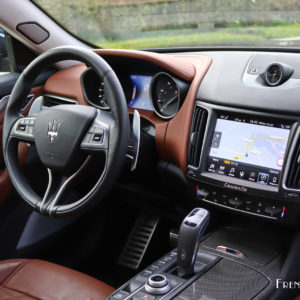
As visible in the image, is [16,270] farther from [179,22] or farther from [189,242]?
[179,22]

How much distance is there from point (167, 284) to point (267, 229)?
0.56 m

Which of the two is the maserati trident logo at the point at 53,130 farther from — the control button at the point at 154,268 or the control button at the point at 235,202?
the control button at the point at 235,202

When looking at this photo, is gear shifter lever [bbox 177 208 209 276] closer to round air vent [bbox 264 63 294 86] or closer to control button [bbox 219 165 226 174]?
control button [bbox 219 165 226 174]

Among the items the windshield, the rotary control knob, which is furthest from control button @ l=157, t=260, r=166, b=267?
the windshield

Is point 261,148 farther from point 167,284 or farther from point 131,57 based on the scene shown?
point 131,57

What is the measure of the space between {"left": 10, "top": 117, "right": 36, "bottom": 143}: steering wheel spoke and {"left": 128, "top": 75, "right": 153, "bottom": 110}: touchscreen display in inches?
22.1

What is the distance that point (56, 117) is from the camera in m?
1.43

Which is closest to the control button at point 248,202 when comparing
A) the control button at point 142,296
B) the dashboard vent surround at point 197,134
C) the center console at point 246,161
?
the center console at point 246,161

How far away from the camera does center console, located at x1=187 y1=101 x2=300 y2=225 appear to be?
1.48 meters

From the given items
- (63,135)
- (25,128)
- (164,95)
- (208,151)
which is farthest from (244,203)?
(25,128)

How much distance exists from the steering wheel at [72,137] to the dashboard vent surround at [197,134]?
14.9 inches

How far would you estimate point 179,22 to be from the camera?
2.27 meters

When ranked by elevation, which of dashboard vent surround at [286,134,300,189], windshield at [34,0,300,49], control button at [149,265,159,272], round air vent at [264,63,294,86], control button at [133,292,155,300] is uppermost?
windshield at [34,0,300,49]

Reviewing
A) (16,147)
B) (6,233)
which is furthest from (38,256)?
(16,147)
